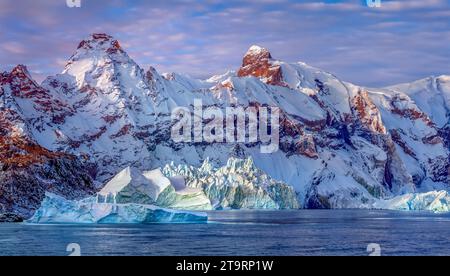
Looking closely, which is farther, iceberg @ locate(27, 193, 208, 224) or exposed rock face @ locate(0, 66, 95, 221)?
exposed rock face @ locate(0, 66, 95, 221)

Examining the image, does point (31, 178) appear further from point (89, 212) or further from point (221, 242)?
point (221, 242)

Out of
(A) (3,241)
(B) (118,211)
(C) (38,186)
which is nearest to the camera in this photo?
(A) (3,241)

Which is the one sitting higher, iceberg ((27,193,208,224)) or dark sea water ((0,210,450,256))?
dark sea water ((0,210,450,256))

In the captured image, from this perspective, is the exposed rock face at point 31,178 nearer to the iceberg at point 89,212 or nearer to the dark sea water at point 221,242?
the iceberg at point 89,212

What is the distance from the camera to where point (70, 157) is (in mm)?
191000

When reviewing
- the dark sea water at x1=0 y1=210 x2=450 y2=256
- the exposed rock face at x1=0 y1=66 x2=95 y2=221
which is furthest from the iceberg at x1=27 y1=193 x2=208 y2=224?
the dark sea water at x1=0 y1=210 x2=450 y2=256

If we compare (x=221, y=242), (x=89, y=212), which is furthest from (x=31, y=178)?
(x=221, y=242)

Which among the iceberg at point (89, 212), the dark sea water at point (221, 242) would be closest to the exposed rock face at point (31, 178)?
the iceberg at point (89, 212)

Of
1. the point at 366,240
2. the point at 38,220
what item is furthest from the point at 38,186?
the point at 366,240

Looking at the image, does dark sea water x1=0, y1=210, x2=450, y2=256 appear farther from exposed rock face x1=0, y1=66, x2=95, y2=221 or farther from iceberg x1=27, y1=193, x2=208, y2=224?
exposed rock face x1=0, y1=66, x2=95, y2=221

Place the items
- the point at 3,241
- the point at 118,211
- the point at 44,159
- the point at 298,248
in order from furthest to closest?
the point at 44,159 < the point at 118,211 < the point at 3,241 < the point at 298,248

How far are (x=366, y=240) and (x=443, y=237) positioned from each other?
12557mm
